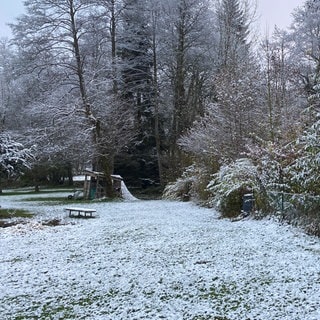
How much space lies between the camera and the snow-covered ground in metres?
Result: 3.55

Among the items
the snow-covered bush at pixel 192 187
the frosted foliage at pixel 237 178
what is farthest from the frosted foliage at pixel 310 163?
the snow-covered bush at pixel 192 187

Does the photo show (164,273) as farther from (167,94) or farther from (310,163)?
(167,94)

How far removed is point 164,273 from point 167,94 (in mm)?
18106

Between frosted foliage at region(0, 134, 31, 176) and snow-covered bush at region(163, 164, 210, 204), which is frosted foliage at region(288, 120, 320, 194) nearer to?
snow-covered bush at region(163, 164, 210, 204)

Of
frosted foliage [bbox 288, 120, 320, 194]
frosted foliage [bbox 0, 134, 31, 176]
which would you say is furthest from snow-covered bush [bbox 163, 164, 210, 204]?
frosted foliage [bbox 0, 134, 31, 176]

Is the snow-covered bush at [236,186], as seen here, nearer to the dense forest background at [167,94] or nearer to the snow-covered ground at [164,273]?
the dense forest background at [167,94]

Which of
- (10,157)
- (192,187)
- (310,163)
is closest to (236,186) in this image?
(310,163)

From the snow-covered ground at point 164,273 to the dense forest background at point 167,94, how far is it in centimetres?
212

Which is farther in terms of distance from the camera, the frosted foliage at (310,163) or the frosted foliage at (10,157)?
the frosted foliage at (10,157)

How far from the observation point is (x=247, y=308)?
3467 mm

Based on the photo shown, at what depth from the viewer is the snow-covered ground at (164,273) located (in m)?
3.55

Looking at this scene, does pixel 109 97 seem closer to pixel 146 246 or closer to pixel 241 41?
pixel 241 41

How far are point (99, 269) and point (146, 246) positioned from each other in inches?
51.2

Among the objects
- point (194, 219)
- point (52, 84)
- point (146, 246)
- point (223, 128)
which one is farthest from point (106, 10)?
point (146, 246)
